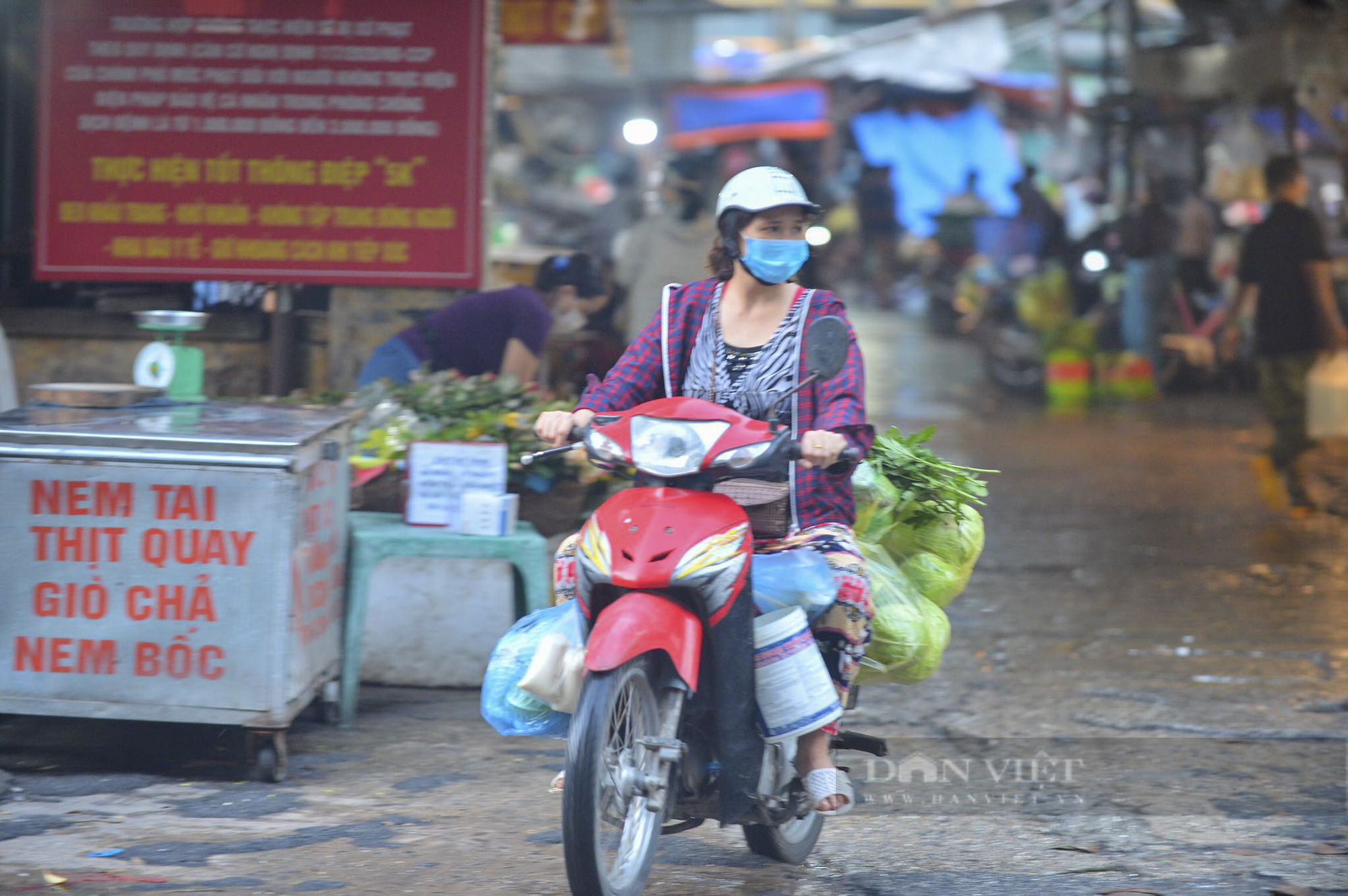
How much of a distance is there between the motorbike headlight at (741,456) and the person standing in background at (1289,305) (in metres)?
6.93

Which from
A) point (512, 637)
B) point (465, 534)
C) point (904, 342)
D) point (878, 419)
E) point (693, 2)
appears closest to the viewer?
point (512, 637)

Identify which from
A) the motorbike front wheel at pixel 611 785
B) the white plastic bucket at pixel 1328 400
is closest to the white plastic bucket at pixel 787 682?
the motorbike front wheel at pixel 611 785

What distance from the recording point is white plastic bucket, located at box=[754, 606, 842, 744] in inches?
141

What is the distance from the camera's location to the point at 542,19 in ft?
32.7

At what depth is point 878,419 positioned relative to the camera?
13.0 metres

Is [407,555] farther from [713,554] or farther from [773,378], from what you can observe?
[713,554]

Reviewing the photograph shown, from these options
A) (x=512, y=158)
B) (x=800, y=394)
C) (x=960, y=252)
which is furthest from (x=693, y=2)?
(x=800, y=394)

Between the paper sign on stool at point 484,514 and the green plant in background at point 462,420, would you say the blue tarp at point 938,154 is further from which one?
the paper sign on stool at point 484,514

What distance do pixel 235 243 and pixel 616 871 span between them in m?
4.11

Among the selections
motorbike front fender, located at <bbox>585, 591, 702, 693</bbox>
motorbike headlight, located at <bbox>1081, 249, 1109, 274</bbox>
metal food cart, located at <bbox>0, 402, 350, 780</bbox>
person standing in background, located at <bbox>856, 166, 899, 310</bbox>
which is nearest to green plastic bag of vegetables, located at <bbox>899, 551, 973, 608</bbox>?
motorbike front fender, located at <bbox>585, 591, 702, 693</bbox>

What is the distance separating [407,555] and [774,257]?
2055 millimetres

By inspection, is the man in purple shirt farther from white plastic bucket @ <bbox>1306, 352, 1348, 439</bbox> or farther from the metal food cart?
white plastic bucket @ <bbox>1306, 352, 1348, 439</bbox>

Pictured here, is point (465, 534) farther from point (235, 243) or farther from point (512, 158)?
point (512, 158)

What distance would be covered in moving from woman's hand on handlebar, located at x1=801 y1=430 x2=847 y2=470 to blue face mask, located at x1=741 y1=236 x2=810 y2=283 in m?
0.53
